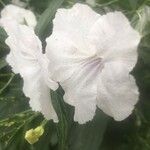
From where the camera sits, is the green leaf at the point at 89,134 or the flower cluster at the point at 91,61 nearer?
the flower cluster at the point at 91,61

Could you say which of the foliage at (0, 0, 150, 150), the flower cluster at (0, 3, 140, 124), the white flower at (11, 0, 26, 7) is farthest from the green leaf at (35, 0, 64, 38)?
the white flower at (11, 0, 26, 7)

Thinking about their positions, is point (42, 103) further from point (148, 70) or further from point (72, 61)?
point (148, 70)

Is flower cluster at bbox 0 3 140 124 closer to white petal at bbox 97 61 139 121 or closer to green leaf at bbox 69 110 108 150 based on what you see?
white petal at bbox 97 61 139 121

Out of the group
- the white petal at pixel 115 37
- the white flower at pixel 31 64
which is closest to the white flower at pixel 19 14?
the white flower at pixel 31 64

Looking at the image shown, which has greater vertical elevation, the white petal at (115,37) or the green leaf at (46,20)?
the white petal at (115,37)

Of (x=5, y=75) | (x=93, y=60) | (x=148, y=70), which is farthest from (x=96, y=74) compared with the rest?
(x=5, y=75)

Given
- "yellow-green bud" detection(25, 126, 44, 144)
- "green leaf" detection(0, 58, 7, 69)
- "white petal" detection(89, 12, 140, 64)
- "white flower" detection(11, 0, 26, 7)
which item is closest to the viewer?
"white petal" detection(89, 12, 140, 64)

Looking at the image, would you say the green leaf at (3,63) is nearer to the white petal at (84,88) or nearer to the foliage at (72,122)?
the foliage at (72,122)

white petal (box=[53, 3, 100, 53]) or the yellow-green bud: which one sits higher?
white petal (box=[53, 3, 100, 53])
